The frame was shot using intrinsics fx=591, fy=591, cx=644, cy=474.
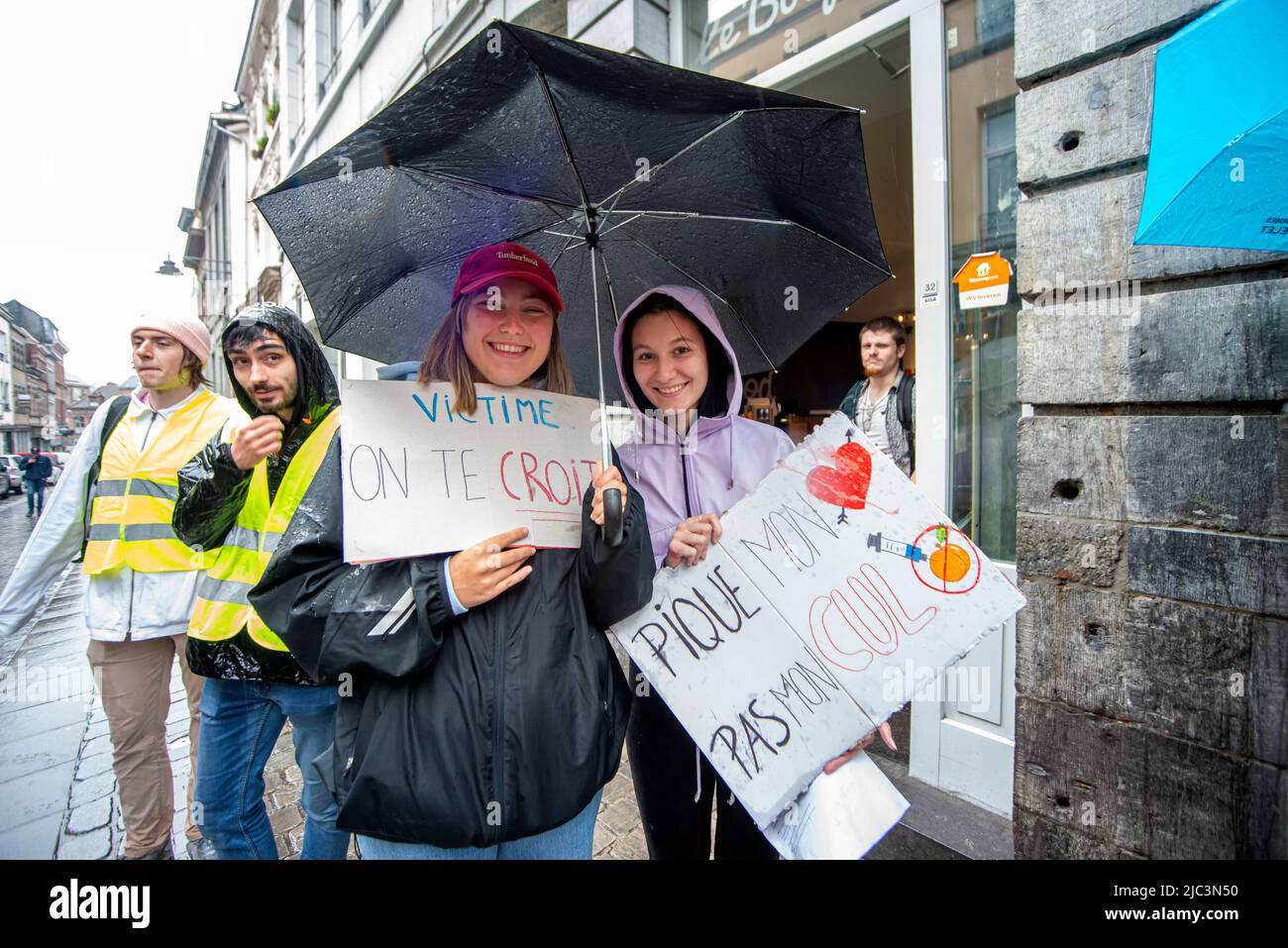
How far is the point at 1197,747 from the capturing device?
1.90 metres

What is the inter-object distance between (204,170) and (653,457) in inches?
1024

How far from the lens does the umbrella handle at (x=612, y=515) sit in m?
1.24

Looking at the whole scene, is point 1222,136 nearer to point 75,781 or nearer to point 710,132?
point 710,132

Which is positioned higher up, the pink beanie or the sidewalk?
the pink beanie

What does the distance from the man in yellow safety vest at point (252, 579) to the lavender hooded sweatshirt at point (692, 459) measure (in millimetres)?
943

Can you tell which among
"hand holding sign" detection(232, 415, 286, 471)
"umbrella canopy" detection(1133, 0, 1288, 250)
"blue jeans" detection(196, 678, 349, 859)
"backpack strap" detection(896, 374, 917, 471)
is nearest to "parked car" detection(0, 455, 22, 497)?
"blue jeans" detection(196, 678, 349, 859)

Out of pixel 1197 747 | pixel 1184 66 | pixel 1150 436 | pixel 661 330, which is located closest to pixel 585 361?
pixel 661 330

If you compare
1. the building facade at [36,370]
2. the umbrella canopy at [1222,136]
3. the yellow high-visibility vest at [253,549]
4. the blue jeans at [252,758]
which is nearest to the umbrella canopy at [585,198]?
the yellow high-visibility vest at [253,549]

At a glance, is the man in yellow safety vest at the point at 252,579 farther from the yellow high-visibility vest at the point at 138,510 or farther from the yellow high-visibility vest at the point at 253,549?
the yellow high-visibility vest at the point at 138,510

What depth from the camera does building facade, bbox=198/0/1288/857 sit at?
1854 millimetres

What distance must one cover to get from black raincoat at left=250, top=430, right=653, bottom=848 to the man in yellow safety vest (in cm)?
69

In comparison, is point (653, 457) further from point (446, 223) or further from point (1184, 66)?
point (1184, 66)

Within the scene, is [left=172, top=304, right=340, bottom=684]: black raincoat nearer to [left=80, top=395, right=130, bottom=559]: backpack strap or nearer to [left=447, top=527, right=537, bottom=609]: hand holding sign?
[left=80, top=395, right=130, bottom=559]: backpack strap

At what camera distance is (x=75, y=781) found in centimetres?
302
